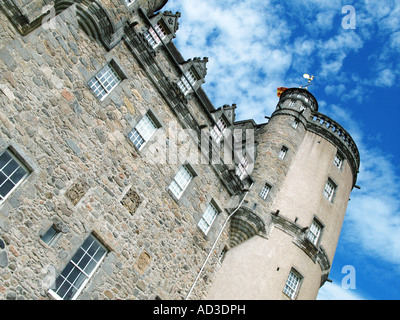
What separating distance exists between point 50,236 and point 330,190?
14444mm

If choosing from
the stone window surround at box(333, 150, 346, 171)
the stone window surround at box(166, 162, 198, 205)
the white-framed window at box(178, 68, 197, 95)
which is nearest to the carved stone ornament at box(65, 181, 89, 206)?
the stone window surround at box(166, 162, 198, 205)

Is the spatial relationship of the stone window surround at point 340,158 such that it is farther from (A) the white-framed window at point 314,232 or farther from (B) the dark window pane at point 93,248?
(B) the dark window pane at point 93,248

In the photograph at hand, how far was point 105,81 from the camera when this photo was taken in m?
12.0

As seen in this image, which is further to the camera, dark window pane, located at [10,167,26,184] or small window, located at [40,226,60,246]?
small window, located at [40,226,60,246]

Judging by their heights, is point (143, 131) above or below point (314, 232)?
below

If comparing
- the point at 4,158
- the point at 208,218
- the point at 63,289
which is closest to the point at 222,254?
the point at 208,218

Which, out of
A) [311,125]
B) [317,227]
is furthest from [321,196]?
[311,125]

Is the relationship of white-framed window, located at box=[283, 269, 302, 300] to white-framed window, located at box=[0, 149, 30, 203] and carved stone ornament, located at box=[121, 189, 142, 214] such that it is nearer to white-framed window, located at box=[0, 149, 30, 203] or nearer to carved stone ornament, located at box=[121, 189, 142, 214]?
carved stone ornament, located at box=[121, 189, 142, 214]

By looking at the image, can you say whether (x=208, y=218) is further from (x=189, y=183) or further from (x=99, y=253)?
(x=99, y=253)

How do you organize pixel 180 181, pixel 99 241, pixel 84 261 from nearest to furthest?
pixel 84 261 → pixel 99 241 → pixel 180 181

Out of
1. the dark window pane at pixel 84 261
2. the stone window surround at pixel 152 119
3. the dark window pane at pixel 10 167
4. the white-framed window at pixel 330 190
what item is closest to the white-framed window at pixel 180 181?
the stone window surround at pixel 152 119

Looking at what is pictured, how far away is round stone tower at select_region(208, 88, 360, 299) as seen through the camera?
14.7 metres

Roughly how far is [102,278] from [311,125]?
576 inches

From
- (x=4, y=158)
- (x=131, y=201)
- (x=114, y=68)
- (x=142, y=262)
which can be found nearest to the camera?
(x=4, y=158)
